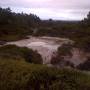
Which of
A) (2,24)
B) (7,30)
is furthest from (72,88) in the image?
(2,24)

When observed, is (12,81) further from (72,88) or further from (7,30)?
(7,30)

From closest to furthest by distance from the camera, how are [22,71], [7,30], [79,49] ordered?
1. [22,71]
2. [79,49]
3. [7,30]

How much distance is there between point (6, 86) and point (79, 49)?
20.7 metres

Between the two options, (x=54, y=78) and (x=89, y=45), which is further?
(x=89, y=45)

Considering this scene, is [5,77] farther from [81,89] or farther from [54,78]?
[81,89]

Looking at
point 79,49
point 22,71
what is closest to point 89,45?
point 79,49

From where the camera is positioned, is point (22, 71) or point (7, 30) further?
point (7, 30)

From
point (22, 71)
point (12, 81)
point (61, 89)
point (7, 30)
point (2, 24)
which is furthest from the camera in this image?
point (2, 24)

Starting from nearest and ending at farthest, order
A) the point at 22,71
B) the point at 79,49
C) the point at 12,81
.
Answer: the point at 12,81, the point at 22,71, the point at 79,49

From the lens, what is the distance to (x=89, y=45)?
28641 mm

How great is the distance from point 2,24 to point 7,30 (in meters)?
4.06

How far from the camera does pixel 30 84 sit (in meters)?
7.13

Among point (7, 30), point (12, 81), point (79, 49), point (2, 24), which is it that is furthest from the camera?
point (2, 24)

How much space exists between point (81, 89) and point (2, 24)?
133 feet
